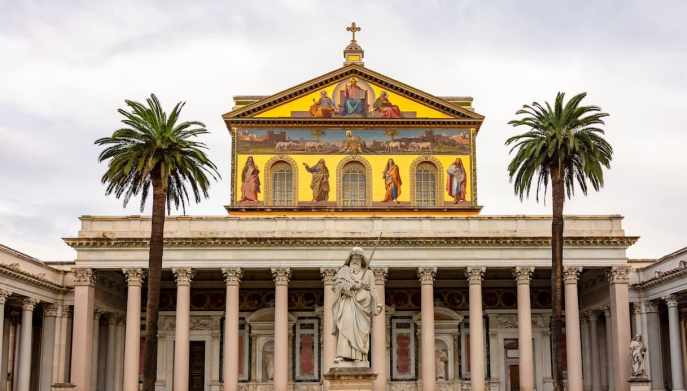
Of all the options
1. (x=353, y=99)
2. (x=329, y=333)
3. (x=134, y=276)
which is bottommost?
(x=329, y=333)

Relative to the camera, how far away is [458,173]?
50.9m

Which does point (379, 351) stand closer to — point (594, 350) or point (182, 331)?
point (182, 331)

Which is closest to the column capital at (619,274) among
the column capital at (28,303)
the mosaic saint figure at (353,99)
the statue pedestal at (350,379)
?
the mosaic saint figure at (353,99)

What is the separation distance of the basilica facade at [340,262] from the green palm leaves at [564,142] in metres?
6.12

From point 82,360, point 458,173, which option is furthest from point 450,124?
point 82,360

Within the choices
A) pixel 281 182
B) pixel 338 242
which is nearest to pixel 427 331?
pixel 338 242

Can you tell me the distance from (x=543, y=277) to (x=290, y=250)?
1458 cm

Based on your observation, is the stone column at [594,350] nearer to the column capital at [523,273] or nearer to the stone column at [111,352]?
the column capital at [523,273]

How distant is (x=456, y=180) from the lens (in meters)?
50.8

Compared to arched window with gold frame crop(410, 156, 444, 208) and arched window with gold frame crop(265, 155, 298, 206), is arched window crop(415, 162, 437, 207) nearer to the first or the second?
arched window with gold frame crop(410, 156, 444, 208)

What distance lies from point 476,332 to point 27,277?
21324 millimetres

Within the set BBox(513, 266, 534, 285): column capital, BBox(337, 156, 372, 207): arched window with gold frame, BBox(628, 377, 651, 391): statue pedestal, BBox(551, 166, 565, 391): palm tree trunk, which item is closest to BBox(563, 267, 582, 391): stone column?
BBox(513, 266, 534, 285): column capital

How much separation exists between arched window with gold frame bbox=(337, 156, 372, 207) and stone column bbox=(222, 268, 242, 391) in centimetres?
828

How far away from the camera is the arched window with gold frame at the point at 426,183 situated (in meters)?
50.7
